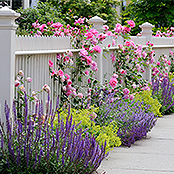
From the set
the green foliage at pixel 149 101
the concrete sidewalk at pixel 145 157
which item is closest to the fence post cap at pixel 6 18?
the concrete sidewalk at pixel 145 157

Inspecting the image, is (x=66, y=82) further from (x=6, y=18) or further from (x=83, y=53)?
(x=6, y=18)

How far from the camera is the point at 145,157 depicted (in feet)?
16.8

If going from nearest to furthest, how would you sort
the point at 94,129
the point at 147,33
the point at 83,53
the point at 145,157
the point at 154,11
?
1. the point at 94,129
2. the point at 145,157
3. the point at 83,53
4. the point at 147,33
5. the point at 154,11

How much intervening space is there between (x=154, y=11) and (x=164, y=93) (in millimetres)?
8928

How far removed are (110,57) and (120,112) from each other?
1597 mm

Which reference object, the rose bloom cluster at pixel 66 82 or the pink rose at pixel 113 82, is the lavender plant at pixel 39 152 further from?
the pink rose at pixel 113 82

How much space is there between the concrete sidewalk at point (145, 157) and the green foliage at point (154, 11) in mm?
11091

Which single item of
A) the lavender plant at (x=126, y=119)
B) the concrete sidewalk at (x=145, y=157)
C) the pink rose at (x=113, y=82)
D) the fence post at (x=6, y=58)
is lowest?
the concrete sidewalk at (x=145, y=157)

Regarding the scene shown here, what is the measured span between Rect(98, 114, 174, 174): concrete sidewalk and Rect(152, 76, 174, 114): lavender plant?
6.77 ft

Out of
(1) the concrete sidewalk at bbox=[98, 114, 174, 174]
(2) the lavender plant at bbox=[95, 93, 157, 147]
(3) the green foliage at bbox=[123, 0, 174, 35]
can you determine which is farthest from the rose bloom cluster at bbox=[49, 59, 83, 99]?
(3) the green foliage at bbox=[123, 0, 174, 35]

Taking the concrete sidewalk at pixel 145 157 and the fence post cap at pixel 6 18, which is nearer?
the fence post cap at pixel 6 18

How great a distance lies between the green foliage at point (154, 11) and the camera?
1678cm

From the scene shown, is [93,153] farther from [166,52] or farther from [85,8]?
[85,8]

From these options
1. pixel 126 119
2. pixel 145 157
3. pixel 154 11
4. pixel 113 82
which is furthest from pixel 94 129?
pixel 154 11
